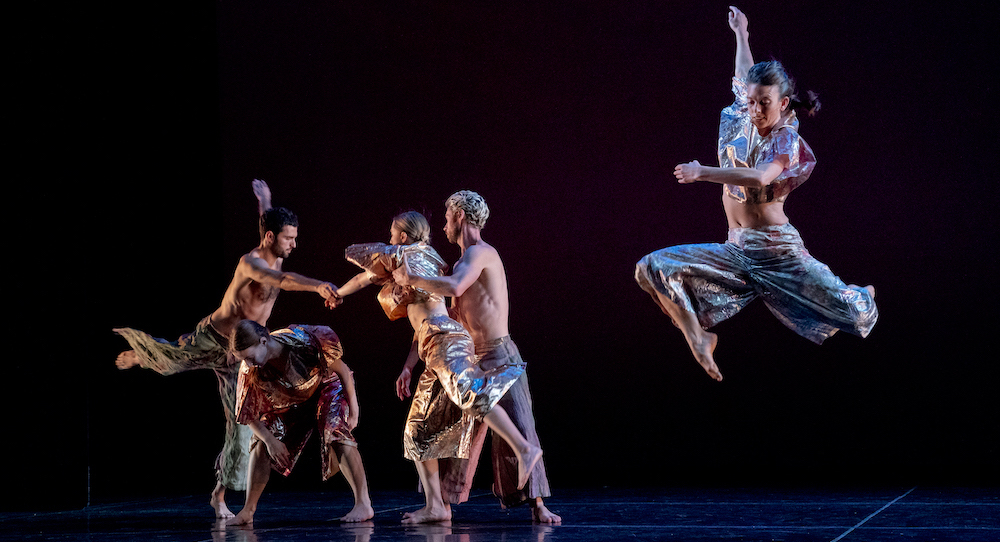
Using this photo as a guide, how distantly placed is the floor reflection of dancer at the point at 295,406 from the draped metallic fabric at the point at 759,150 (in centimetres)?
174

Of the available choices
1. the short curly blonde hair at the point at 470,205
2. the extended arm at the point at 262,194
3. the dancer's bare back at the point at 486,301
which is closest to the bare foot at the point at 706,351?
the dancer's bare back at the point at 486,301

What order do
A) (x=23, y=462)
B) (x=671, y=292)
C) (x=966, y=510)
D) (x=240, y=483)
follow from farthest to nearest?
(x=23, y=462) < (x=240, y=483) < (x=966, y=510) < (x=671, y=292)

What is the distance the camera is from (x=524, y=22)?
5879 mm

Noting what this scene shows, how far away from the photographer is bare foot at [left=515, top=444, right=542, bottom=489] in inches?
146

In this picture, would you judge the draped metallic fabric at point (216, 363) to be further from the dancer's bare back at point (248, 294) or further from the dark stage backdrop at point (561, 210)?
the dark stage backdrop at point (561, 210)

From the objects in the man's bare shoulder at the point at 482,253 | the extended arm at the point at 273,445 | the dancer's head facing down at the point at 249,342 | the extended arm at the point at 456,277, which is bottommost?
the extended arm at the point at 273,445

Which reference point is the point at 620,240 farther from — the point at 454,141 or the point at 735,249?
the point at 735,249

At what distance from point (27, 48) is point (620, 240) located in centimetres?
333

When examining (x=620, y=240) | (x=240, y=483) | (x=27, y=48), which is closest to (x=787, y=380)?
(x=620, y=240)

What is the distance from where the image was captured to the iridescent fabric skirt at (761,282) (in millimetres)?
3602

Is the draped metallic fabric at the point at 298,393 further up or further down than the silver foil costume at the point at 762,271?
further down

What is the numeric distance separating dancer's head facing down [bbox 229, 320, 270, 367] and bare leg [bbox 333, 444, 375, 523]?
1.66 ft

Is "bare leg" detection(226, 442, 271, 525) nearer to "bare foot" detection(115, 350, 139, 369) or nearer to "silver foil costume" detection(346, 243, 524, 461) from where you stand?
"silver foil costume" detection(346, 243, 524, 461)

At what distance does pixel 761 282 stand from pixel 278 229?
7.03 ft
